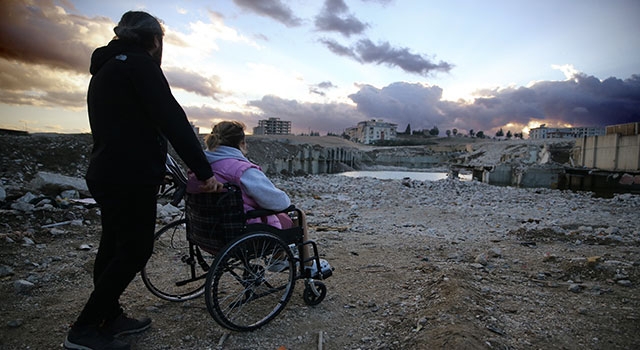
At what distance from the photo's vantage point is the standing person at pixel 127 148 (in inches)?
74.3

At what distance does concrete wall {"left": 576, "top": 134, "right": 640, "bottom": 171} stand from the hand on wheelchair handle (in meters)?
27.5

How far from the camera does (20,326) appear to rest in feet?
7.89

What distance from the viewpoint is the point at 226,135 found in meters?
2.57

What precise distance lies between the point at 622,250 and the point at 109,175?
6598 mm

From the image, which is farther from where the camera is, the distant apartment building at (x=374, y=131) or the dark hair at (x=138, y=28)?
the distant apartment building at (x=374, y=131)

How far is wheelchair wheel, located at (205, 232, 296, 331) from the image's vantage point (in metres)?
2.18

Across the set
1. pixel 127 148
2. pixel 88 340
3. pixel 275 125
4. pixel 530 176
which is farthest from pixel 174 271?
pixel 275 125

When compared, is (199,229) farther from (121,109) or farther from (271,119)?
(271,119)

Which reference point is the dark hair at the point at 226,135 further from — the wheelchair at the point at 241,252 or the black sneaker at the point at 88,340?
the black sneaker at the point at 88,340

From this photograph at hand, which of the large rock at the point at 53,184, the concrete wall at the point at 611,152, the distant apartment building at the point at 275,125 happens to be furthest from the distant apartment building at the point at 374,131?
the large rock at the point at 53,184

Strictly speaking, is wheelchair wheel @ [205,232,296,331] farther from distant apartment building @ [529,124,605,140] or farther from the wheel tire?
distant apartment building @ [529,124,605,140]

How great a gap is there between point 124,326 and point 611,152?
30.4 metres

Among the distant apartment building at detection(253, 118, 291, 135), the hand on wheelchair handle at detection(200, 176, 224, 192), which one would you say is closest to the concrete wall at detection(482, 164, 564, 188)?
the hand on wheelchair handle at detection(200, 176, 224, 192)

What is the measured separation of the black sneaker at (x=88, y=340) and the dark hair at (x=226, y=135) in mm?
1429
